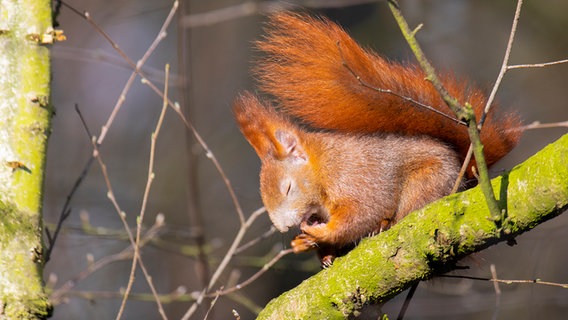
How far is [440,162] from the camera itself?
6.39 ft

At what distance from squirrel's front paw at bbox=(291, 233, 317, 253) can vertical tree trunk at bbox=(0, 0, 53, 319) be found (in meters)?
0.70

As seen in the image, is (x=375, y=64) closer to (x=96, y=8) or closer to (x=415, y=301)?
(x=415, y=301)

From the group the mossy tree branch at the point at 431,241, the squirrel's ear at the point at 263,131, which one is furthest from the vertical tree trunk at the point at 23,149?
the squirrel's ear at the point at 263,131

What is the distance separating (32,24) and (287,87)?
704 millimetres

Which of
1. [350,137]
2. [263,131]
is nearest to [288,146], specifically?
[263,131]

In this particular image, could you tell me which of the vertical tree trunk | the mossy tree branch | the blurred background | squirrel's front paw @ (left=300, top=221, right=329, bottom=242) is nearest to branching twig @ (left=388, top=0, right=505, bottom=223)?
the mossy tree branch

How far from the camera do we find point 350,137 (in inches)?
82.4

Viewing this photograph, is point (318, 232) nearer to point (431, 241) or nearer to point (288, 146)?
point (288, 146)

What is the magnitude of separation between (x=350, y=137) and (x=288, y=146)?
0.64ft

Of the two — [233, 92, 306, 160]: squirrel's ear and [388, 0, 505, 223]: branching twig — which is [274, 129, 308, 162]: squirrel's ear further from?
[388, 0, 505, 223]: branching twig

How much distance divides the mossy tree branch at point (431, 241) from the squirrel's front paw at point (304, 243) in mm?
393

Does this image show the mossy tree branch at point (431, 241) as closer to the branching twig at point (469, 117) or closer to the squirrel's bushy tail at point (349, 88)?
the branching twig at point (469, 117)

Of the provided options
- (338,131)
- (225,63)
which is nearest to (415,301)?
(338,131)

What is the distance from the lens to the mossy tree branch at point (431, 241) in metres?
1.19
